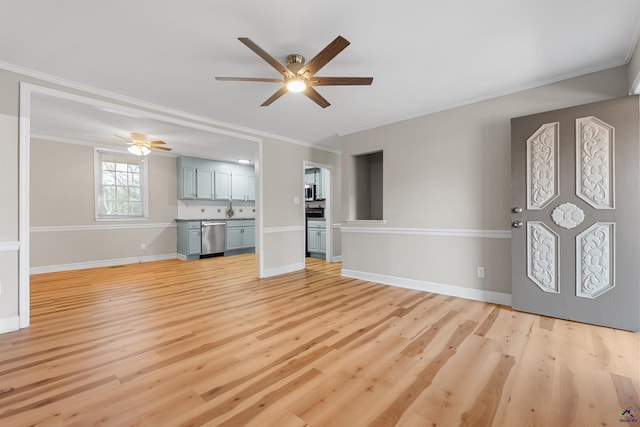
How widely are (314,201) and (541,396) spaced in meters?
5.75

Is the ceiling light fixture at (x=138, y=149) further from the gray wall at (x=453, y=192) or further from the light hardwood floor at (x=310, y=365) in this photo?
the gray wall at (x=453, y=192)

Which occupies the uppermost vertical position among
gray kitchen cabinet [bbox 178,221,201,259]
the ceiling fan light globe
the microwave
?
the ceiling fan light globe

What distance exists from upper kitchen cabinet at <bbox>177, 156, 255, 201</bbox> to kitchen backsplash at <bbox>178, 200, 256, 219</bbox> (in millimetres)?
253

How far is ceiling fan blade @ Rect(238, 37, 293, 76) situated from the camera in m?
1.84

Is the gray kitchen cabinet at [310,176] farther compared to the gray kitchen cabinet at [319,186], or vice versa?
the gray kitchen cabinet at [310,176]

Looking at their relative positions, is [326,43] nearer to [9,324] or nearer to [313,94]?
[313,94]

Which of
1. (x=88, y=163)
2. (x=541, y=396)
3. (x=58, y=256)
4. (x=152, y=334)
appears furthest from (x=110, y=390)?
(x=88, y=163)

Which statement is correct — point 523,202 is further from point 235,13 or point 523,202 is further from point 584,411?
point 235,13

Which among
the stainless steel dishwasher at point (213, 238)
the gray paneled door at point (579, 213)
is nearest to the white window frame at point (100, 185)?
the stainless steel dishwasher at point (213, 238)

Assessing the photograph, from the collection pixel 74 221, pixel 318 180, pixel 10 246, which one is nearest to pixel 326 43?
pixel 10 246

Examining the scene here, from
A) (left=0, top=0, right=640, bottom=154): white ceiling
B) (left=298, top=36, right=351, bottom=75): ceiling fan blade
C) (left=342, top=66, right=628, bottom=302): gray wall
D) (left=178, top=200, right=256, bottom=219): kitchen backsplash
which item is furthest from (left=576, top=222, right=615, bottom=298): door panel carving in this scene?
(left=178, top=200, right=256, bottom=219): kitchen backsplash

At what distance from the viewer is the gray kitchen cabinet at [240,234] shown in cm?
688

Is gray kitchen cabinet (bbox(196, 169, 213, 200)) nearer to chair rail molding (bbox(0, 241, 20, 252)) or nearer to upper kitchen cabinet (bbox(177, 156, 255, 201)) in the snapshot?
upper kitchen cabinet (bbox(177, 156, 255, 201))

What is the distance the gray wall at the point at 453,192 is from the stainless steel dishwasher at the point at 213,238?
12.2 ft
